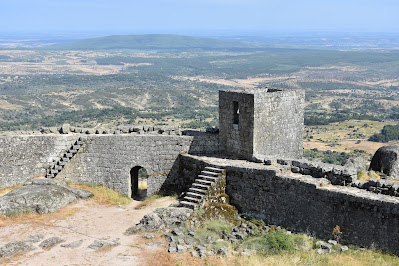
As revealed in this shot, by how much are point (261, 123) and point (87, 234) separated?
7466 mm

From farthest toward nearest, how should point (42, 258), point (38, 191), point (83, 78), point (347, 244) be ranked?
point (83, 78)
point (38, 191)
point (347, 244)
point (42, 258)

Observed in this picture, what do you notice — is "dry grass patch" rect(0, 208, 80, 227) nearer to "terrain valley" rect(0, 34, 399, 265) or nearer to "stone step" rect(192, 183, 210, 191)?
"terrain valley" rect(0, 34, 399, 265)

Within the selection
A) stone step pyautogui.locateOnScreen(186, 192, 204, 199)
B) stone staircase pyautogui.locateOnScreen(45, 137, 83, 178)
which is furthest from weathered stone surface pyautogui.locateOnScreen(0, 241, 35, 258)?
stone staircase pyautogui.locateOnScreen(45, 137, 83, 178)

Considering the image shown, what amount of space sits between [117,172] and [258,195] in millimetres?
6690

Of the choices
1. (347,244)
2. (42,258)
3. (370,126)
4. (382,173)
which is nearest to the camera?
(42,258)

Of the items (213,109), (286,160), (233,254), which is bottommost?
(213,109)

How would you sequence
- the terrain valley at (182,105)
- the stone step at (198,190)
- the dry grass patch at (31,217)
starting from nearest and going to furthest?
the dry grass patch at (31,217)
the stone step at (198,190)
the terrain valley at (182,105)

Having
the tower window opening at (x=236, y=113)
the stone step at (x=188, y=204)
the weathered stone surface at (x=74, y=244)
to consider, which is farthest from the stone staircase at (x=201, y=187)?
the weathered stone surface at (x=74, y=244)

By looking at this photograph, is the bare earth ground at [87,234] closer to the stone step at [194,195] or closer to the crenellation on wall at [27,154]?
the stone step at [194,195]

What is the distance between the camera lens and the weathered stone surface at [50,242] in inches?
500

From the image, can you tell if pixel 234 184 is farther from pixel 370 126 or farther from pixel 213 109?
pixel 213 109

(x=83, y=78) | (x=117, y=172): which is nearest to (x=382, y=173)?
(x=117, y=172)

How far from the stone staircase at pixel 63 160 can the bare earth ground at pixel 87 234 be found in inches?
98.2

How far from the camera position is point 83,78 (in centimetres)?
14738
